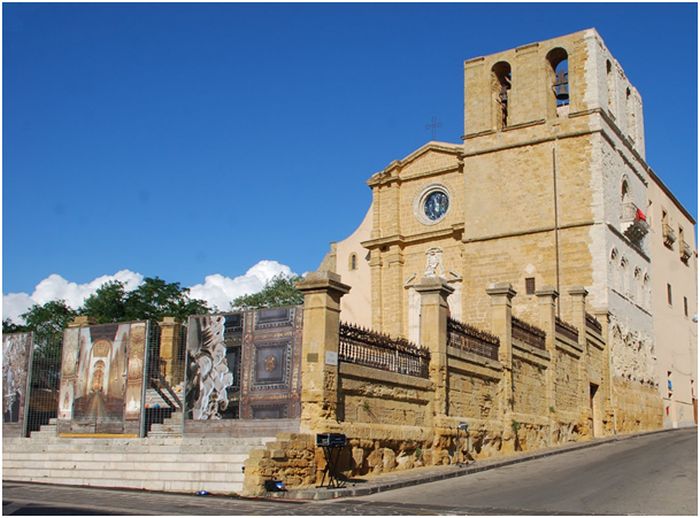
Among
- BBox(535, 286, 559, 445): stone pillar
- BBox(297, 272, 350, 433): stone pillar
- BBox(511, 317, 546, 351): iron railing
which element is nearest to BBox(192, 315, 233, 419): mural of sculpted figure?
BBox(297, 272, 350, 433): stone pillar

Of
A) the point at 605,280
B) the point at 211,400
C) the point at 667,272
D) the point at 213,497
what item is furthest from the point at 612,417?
the point at 213,497

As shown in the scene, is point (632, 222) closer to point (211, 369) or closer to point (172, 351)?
point (172, 351)

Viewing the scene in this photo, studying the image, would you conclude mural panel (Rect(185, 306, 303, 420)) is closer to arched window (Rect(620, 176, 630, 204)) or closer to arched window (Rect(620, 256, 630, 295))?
arched window (Rect(620, 256, 630, 295))

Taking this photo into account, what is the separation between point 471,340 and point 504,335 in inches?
79.3

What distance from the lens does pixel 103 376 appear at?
18.3 meters

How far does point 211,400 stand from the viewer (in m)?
16.2

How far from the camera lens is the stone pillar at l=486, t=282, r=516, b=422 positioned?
21109 mm

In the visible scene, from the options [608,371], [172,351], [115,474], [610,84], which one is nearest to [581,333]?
[608,371]

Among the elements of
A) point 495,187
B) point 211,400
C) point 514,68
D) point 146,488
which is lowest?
point 146,488

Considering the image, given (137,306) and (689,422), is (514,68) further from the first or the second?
(137,306)

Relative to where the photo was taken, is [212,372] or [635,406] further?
[635,406]

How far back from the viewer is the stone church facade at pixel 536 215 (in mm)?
29875

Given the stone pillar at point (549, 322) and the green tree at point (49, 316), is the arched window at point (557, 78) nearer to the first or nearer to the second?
the stone pillar at point (549, 322)

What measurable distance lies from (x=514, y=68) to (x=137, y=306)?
21709 mm
